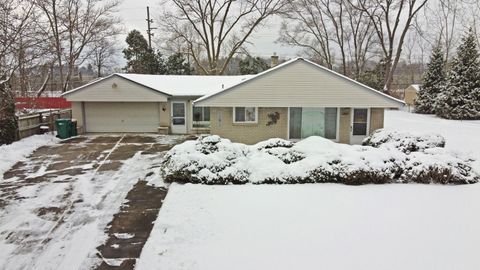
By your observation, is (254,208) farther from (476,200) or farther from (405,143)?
(405,143)

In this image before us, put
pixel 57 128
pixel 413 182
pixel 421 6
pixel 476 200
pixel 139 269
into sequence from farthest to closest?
pixel 421 6, pixel 57 128, pixel 413 182, pixel 476 200, pixel 139 269

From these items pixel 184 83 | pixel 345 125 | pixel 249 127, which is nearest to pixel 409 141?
pixel 345 125

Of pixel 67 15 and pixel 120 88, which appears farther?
pixel 67 15

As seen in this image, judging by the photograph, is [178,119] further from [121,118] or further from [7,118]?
[7,118]

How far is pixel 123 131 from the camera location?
21562 millimetres

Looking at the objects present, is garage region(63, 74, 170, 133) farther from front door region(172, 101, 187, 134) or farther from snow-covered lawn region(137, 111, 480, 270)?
snow-covered lawn region(137, 111, 480, 270)

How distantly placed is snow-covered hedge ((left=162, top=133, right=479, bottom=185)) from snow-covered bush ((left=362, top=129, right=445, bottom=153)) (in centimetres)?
131

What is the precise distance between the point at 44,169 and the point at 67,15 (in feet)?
76.2

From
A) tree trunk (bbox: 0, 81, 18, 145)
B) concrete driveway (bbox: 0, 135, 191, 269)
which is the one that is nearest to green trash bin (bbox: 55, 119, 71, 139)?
tree trunk (bbox: 0, 81, 18, 145)

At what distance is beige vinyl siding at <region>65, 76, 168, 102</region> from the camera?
795 inches

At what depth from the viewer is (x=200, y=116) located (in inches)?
834

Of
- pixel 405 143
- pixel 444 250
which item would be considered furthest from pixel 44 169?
pixel 405 143

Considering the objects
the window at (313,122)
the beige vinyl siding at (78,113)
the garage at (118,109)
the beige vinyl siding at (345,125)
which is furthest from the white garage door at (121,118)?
the beige vinyl siding at (345,125)

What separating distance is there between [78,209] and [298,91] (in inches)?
441
